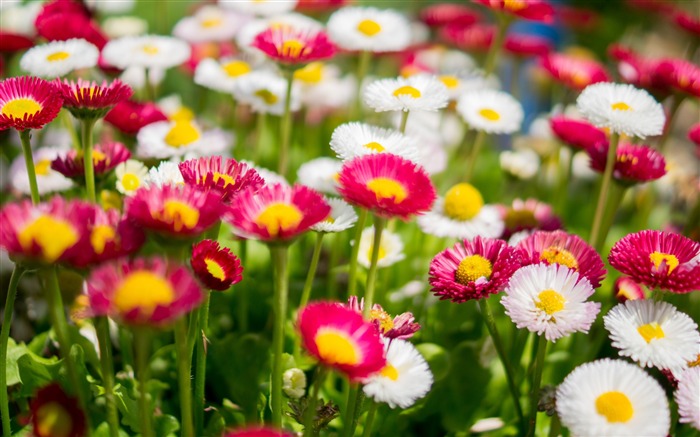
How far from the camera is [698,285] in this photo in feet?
2.04

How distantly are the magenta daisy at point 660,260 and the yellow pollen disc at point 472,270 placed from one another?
11 cm

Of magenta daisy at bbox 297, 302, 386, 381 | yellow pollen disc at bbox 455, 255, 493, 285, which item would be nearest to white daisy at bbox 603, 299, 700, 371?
yellow pollen disc at bbox 455, 255, 493, 285

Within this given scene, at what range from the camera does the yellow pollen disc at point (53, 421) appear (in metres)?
0.53

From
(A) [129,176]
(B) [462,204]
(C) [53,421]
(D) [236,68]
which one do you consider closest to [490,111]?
(B) [462,204]

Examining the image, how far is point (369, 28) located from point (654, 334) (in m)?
0.65

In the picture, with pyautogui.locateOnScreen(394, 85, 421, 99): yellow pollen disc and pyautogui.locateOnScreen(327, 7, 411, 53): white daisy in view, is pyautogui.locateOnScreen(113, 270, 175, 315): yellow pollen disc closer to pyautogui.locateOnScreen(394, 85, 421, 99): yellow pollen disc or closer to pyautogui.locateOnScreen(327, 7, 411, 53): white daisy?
pyautogui.locateOnScreen(394, 85, 421, 99): yellow pollen disc

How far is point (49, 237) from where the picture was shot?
480 mm

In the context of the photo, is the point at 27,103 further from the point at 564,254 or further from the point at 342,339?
the point at 564,254

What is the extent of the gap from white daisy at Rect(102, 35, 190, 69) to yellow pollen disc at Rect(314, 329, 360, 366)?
0.62 meters

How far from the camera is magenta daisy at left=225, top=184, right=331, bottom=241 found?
1.77ft

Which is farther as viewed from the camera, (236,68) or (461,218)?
(236,68)

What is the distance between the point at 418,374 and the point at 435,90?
0.38m

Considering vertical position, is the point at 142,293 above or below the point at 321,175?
above

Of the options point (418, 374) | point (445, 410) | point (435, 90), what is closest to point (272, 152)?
point (435, 90)
